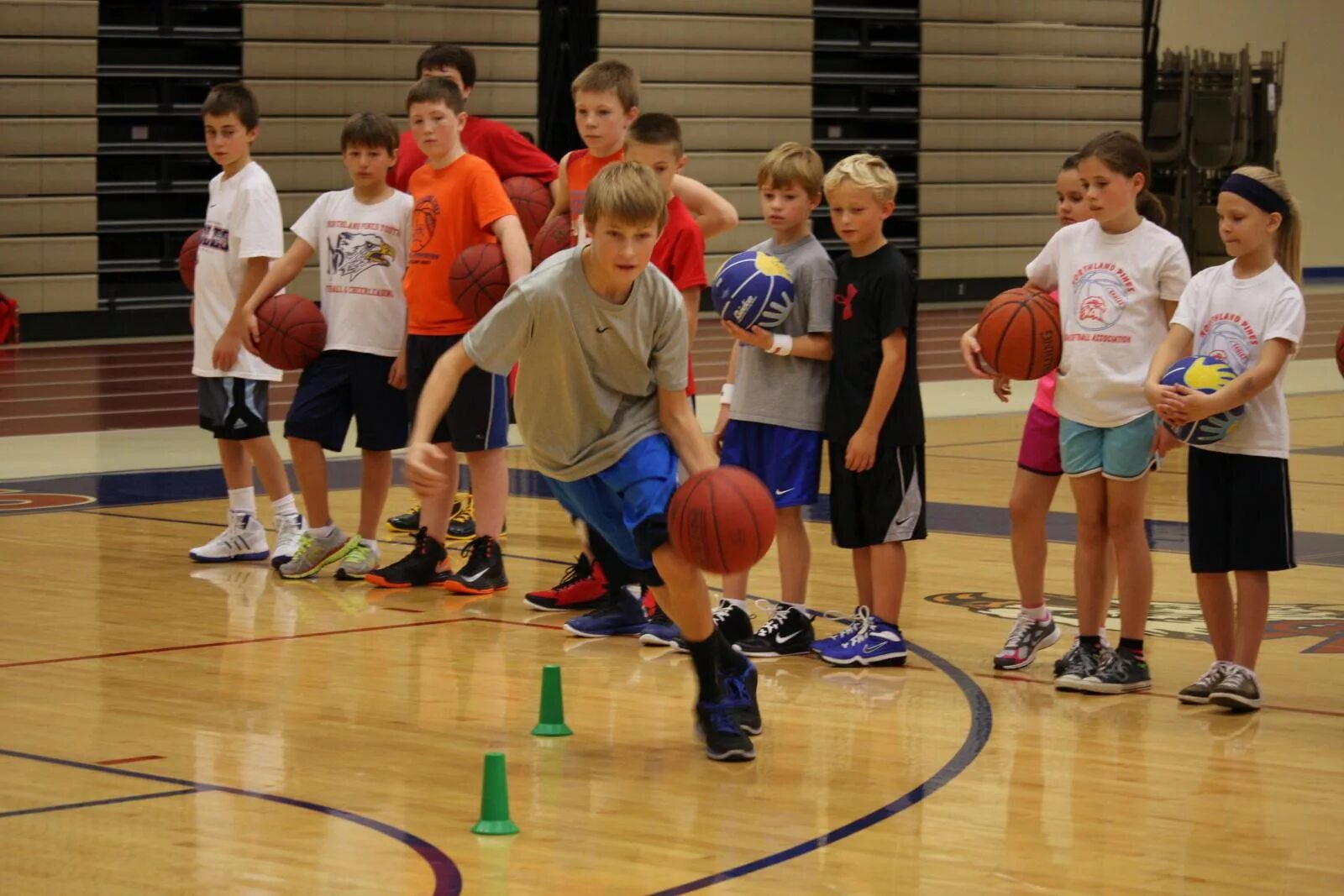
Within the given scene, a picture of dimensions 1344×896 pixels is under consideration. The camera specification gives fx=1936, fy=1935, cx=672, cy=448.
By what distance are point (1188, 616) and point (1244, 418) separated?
151cm

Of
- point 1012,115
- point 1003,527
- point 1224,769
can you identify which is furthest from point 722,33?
point 1224,769

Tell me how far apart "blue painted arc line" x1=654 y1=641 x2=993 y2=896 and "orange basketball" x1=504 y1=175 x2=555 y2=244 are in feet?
8.65

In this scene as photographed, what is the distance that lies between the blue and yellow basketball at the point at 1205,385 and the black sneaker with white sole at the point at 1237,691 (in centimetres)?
63

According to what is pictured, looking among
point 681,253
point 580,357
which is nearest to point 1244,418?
point 580,357

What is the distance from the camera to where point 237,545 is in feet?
25.2

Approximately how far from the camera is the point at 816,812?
4203mm

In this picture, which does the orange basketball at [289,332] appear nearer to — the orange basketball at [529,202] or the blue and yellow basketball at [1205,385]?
the orange basketball at [529,202]

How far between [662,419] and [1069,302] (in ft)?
4.50

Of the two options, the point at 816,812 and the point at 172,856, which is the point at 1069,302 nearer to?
the point at 816,812

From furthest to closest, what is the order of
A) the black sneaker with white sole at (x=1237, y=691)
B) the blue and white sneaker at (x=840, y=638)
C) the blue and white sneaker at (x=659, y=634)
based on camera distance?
1. the blue and white sneaker at (x=659, y=634)
2. the blue and white sneaker at (x=840, y=638)
3. the black sneaker with white sole at (x=1237, y=691)

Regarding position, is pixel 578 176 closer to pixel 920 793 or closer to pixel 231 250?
pixel 231 250

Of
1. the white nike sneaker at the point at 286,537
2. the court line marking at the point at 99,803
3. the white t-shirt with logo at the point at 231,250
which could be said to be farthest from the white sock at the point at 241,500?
the court line marking at the point at 99,803

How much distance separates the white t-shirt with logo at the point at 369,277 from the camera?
7.21m

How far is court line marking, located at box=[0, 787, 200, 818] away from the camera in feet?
13.4
